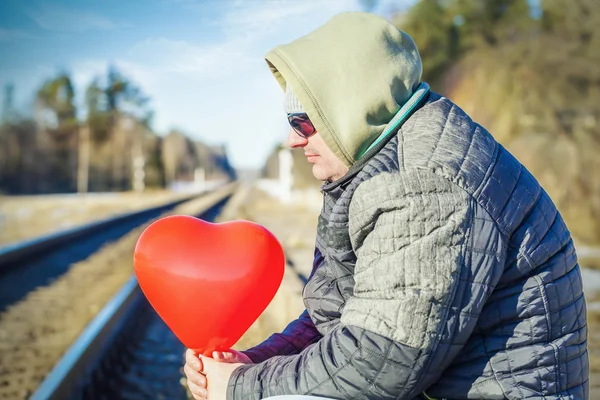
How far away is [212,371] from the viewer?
1.71 meters

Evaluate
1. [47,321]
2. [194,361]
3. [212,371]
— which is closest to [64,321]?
[47,321]

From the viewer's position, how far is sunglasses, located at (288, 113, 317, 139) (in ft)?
5.41

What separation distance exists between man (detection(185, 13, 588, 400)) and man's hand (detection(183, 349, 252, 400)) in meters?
0.01

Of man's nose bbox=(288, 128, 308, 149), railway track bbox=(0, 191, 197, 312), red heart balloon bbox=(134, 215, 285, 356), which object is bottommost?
railway track bbox=(0, 191, 197, 312)

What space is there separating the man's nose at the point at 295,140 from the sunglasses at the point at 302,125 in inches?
0.8

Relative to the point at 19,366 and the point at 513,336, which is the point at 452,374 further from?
the point at 19,366

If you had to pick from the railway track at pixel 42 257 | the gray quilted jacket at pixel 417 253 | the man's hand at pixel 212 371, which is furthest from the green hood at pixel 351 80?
the railway track at pixel 42 257

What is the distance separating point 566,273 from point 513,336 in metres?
0.24

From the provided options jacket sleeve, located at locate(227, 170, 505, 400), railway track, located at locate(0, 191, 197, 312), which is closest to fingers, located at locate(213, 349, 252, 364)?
jacket sleeve, located at locate(227, 170, 505, 400)

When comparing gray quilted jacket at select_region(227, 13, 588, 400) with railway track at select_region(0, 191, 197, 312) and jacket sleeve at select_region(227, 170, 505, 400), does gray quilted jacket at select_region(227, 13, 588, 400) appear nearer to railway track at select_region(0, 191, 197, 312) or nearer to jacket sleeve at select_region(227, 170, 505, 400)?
jacket sleeve at select_region(227, 170, 505, 400)

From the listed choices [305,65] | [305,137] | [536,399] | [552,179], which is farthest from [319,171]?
[552,179]

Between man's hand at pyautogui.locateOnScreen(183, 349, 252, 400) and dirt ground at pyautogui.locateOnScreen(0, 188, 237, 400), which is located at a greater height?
man's hand at pyautogui.locateOnScreen(183, 349, 252, 400)

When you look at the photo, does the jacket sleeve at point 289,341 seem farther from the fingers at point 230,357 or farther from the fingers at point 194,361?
the fingers at point 194,361

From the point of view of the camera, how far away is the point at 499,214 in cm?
137
